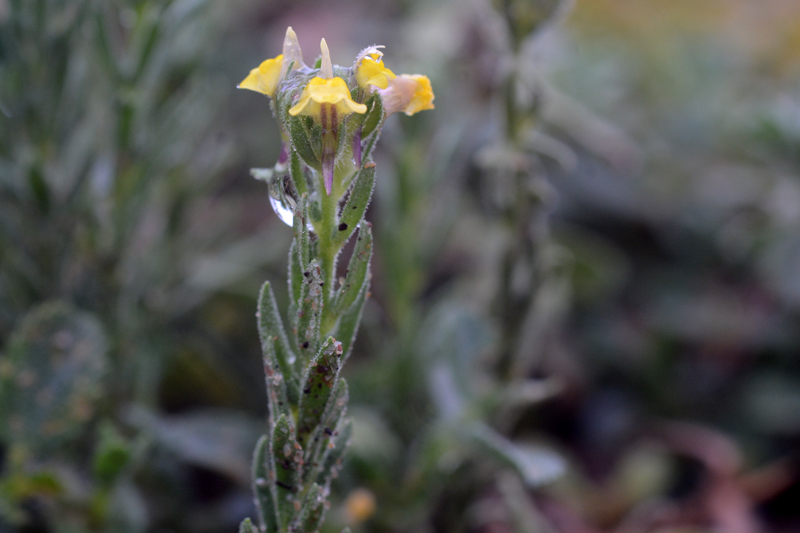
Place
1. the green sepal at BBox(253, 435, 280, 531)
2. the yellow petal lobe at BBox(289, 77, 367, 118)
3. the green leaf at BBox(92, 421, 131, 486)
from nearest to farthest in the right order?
the yellow petal lobe at BBox(289, 77, 367, 118), the green sepal at BBox(253, 435, 280, 531), the green leaf at BBox(92, 421, 131, 486)

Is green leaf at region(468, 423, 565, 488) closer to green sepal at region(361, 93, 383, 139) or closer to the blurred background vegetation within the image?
the blurred background vegetation

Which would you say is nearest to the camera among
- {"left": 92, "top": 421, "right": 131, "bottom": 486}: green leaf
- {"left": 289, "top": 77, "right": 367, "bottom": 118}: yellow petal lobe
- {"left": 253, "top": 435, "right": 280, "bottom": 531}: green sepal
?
{"left": 289, "top": 77, "right": 367, "bottom": 118}: yellow petal lobe

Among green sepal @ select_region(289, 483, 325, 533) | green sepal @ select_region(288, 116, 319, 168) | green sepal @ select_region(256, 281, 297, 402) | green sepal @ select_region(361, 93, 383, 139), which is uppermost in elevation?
green sepal @ select_region(361, 93, 383, 139)

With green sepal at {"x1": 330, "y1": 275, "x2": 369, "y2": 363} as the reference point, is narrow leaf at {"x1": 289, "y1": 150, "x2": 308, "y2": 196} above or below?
above

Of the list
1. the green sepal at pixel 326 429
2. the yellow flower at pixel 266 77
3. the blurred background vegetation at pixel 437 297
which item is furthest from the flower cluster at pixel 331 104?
the blurred background vegetation at pixel 437 297

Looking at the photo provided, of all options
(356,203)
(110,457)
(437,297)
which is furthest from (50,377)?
(437,297)

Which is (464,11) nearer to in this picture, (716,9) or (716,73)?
(716,73)

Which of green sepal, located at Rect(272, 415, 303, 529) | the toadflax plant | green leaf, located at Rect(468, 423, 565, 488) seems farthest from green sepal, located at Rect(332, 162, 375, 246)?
green leaf, located at Rect(468, 423, 565, 488)

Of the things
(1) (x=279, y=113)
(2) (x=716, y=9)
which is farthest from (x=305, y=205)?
(2) (x=716, y=9)
